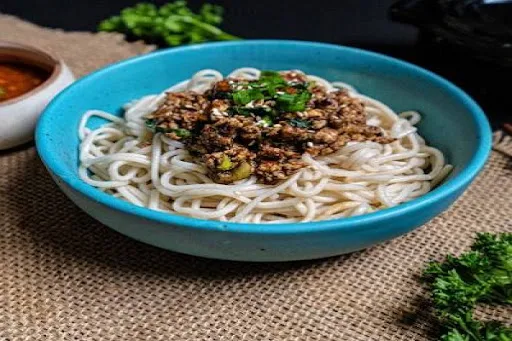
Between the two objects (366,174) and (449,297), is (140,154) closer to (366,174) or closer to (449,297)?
(366,174)

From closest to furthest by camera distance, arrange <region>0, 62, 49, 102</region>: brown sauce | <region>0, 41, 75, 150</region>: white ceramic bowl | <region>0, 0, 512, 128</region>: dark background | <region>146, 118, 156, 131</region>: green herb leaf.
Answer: <region>146, 118, 156, 131</region>: green herb leaf < <region>0, 41, 75, 150</region>: white ceramic bowl < <region>0, 62, 49, 102</region>: brown sauce < <region>0, 0, 512, 128</region>: dark background

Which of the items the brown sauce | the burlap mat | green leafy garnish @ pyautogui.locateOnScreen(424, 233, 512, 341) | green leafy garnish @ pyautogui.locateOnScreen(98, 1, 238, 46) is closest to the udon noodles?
the burlap mat

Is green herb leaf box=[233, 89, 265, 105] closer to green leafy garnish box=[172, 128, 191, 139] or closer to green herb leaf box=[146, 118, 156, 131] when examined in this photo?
green leafy garnish box=[172, 128, 191, 139]

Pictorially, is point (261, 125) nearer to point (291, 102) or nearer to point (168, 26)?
point (291, 102)

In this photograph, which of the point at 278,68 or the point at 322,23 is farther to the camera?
the point at 322,23

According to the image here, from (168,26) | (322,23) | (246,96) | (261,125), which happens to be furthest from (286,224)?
(322,23)

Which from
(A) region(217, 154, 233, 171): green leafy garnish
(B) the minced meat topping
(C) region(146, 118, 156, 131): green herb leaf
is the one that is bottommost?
(C) region(146, 118, 156, 131): green herb leaf

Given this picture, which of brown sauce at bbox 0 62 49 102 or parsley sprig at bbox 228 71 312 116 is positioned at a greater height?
parsley sprig at bbox 228 71 312 116
